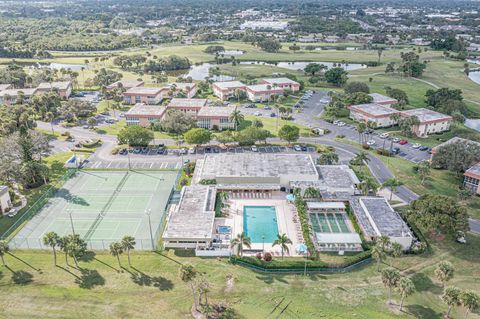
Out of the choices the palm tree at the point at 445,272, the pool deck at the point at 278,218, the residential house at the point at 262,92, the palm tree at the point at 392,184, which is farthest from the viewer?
the residential house at the point at 262,92

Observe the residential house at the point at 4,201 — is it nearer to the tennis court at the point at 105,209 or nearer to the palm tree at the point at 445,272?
the tennis court at the point at 105,209

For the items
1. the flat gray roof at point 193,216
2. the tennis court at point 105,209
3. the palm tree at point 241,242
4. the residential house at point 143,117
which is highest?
the residential house at point 143,117

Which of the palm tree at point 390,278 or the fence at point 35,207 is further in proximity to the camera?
the fence at point 35,207

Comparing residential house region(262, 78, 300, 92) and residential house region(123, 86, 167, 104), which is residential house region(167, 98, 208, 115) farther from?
residential house region(262, 78, 300, 92)

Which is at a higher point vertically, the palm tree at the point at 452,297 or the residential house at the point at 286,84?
the residential house at the point at 286,84

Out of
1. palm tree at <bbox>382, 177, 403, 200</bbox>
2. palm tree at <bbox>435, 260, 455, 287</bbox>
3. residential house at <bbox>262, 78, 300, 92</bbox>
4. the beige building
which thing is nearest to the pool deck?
palm tree at <bbox>382, 177, 403, 200</bbox>

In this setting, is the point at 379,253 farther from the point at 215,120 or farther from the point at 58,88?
the point at 58,88

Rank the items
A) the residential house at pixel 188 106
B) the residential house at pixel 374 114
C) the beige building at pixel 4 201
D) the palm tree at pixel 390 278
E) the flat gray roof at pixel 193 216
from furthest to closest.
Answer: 1. the residential house at pixel 188 106
2. the residential house at pixel 374 114
3. the beige building at pixel 4 201
4. the flat gray roof at pixel 193 216
5. the palm tree at pixel 390 278

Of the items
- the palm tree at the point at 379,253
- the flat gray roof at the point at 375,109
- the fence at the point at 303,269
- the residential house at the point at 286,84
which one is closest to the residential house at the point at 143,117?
the residential house at the point at 286,84
